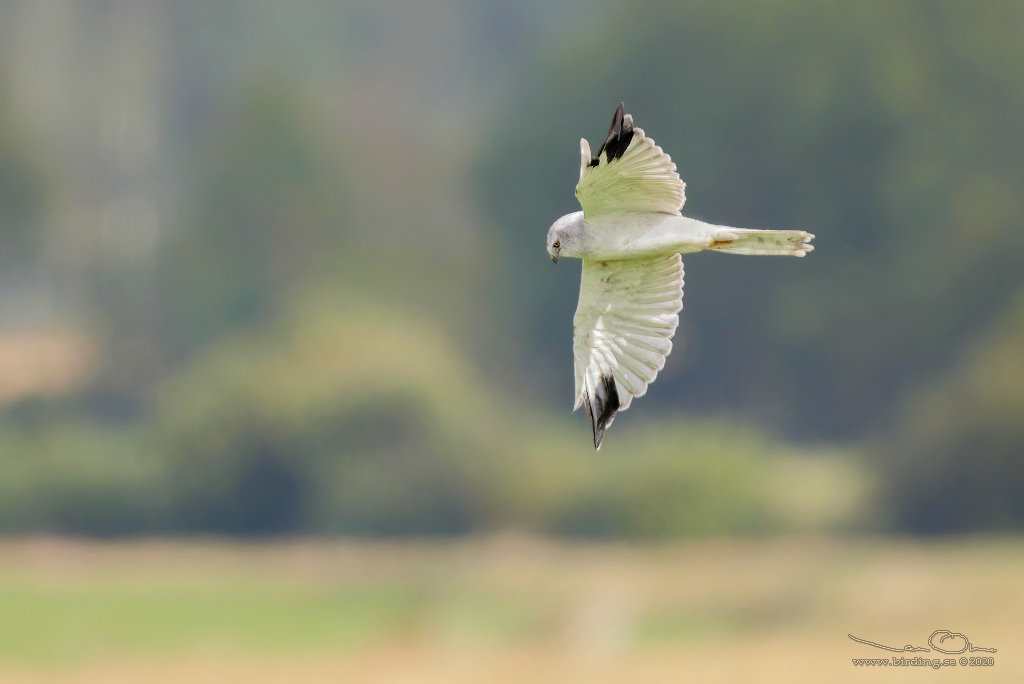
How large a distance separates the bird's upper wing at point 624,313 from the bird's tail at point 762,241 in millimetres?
367

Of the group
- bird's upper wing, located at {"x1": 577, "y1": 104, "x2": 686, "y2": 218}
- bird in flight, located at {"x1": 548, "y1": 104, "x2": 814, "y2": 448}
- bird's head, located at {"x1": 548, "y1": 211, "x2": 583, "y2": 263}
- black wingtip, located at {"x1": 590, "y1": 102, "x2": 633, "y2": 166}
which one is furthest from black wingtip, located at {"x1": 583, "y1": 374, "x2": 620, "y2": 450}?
black wingtip, located at {"x1": 590, "y1": 102, "x2": 633, "y2": 166}

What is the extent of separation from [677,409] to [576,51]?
5925 mm

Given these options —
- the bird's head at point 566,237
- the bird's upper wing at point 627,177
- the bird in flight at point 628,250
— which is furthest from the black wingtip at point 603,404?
the bird's upper wing at point 627,177

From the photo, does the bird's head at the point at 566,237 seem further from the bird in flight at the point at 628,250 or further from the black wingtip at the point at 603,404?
the black wingtip at the point at 603,404

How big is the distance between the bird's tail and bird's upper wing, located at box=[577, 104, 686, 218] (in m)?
0.24

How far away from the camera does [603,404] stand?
4680mm

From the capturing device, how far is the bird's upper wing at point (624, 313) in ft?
15.5

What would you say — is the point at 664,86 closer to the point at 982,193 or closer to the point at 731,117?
the point at 731,117

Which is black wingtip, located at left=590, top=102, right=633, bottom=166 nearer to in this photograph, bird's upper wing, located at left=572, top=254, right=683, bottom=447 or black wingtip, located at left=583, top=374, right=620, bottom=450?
bird's upper wing, located at left=572, top=254, right=683, bottom=447

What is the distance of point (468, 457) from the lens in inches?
599

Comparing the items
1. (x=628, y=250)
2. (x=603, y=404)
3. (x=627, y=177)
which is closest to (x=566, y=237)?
(x=628, y=250)

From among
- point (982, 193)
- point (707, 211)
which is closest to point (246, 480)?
point (707, 211)

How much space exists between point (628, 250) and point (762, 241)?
0.48 m

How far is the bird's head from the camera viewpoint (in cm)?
461
